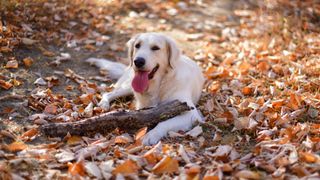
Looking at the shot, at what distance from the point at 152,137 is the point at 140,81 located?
2.30ft

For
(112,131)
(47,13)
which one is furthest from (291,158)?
(47,13)

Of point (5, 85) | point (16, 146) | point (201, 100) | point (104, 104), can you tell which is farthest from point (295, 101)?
point (5, 85)

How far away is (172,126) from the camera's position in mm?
4000

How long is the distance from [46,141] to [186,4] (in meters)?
5.65

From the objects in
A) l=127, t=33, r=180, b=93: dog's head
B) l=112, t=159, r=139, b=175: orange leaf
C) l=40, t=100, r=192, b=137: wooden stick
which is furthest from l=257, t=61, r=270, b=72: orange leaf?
l=112, t=159, r=139, b=175: orange leaf

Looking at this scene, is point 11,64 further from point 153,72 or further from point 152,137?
point 152,137

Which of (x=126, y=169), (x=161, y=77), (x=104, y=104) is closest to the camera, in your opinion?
(x=126, y=169)

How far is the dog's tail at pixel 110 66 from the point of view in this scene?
5.57m

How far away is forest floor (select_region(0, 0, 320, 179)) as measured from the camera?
3309 millimetres

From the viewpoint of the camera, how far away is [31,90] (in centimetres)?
470

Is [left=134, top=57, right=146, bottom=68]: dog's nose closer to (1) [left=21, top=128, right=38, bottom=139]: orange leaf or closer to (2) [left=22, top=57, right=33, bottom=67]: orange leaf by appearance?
(1) [left=21, top=128, right=38, bottom=139]: orange leaf

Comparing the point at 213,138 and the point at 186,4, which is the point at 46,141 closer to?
the point at 213,138

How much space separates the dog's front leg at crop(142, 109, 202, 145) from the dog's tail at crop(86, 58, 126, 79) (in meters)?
1.60

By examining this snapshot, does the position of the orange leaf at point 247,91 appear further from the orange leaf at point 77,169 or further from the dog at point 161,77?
the orange leaf at point 77,169
